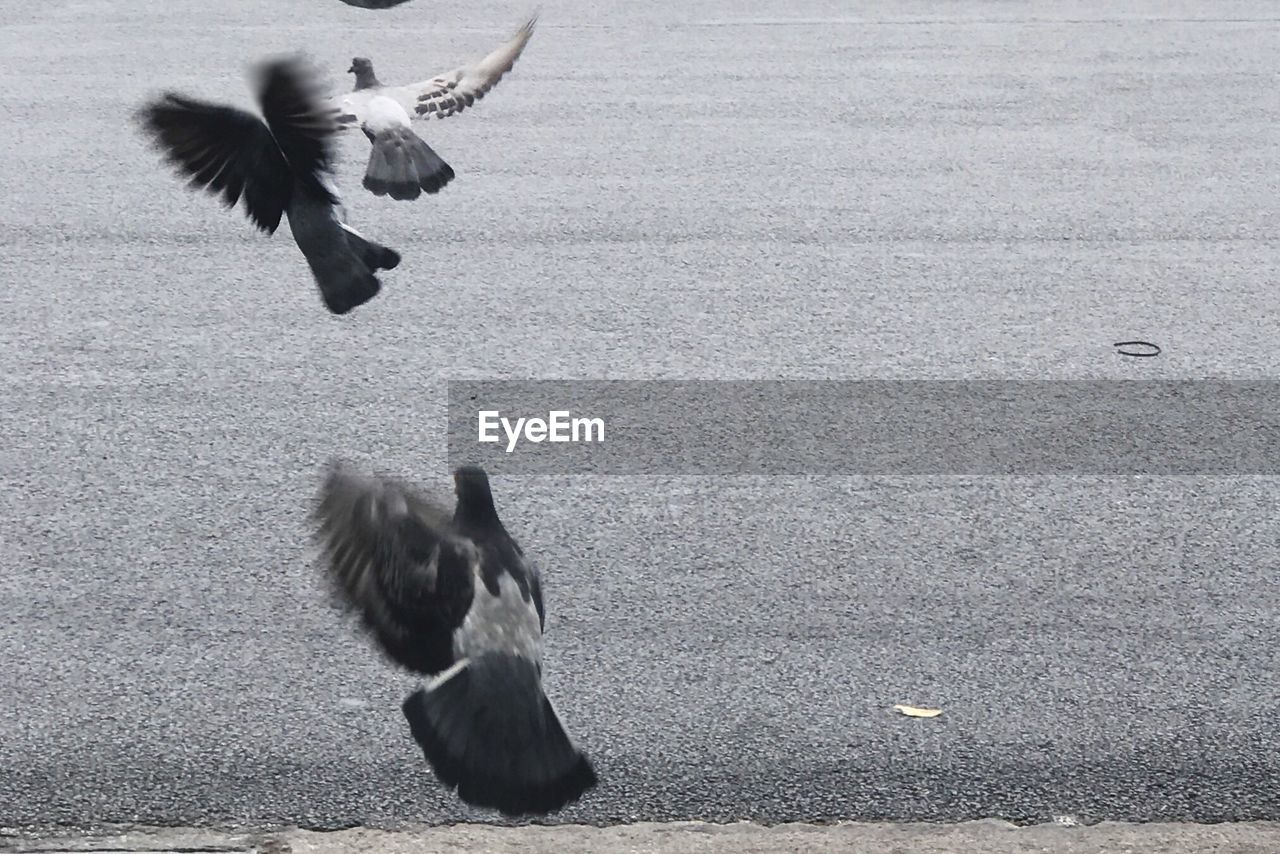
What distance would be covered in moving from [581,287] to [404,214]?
1249 mm

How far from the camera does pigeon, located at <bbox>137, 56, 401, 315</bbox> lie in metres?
0.92

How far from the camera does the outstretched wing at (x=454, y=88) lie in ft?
3.45

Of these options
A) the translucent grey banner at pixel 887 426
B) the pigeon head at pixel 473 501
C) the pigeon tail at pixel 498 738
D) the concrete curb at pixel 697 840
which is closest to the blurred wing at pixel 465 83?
the pigeon head at pixel 473 501

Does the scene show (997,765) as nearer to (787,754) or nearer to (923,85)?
(787,754)

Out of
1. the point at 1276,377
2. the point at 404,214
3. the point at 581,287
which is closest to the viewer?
the point at 1276,377

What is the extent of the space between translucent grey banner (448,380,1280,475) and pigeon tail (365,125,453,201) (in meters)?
3.67

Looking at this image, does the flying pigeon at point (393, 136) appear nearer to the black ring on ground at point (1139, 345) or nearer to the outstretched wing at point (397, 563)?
the outstretched wing at point (397, 563)

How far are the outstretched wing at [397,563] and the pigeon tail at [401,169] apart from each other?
16 centimetres

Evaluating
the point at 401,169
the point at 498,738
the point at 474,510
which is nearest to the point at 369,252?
the point at 401,169

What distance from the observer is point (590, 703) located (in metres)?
3.72

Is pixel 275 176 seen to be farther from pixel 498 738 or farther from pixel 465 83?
pixel 498 738

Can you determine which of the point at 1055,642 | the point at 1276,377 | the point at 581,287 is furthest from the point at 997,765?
the point at 581,287

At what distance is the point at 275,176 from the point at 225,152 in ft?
0.10

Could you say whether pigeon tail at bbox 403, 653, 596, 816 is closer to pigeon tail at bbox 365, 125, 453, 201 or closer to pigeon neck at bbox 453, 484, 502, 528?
pigeon neck at bbox 453, 484, 502, 528
